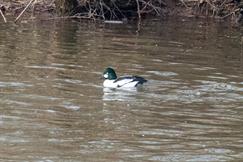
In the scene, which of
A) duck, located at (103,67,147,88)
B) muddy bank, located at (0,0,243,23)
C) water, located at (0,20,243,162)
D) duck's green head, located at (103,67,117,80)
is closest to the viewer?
water, located at (0,20,243,162)

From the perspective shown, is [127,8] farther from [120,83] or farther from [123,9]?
[120,83]

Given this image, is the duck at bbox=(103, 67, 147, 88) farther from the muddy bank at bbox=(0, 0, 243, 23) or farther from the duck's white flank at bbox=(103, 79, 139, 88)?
the muddy bank at bbox=(0, 0, 243, 23)

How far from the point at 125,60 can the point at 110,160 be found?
923 cm

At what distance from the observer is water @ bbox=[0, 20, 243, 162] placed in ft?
34.7

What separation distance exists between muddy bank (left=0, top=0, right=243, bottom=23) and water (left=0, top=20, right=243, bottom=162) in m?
3.34

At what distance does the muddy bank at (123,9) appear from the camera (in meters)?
27.6

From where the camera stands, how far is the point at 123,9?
2916cm

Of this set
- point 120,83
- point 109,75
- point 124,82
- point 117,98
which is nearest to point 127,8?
point 109,75

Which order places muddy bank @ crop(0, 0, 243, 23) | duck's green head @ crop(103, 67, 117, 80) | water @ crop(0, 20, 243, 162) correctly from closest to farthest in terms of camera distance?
water @ crop(0, 20, 243, 162) → duck's green head @ crop(103, 67, 117, 80) → muddy bank @ crop(0, 0, 243, 23)

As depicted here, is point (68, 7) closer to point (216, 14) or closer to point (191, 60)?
point (216, 14)

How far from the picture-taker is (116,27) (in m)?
26.0

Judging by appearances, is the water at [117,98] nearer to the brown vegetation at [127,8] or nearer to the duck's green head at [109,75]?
the duck's green head at [109,75]

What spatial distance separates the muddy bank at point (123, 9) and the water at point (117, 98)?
3.34 m

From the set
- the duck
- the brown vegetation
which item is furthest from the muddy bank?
the duck
